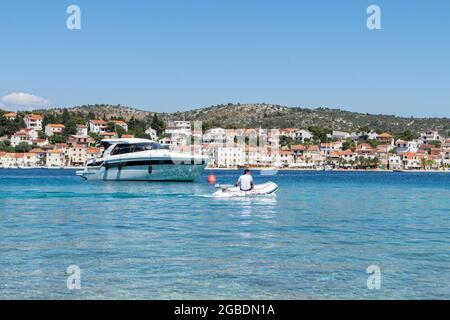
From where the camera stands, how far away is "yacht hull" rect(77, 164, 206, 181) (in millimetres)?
58469

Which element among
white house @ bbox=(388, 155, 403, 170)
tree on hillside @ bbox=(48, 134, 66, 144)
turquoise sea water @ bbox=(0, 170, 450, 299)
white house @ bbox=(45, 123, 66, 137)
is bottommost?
white house @ bbox=(388, 155, 403, 170)

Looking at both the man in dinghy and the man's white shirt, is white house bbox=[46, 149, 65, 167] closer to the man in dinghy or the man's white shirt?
the man in dinghy

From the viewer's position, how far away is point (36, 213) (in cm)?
2803

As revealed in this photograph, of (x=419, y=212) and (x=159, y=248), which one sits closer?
(x=159, y=248)

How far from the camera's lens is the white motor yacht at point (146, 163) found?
192ft

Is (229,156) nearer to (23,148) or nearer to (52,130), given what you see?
(52,130)

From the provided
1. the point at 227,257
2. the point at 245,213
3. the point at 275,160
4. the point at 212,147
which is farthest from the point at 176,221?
the point at 275,160

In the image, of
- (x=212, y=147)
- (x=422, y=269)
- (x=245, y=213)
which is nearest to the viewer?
(x=422, y=269)

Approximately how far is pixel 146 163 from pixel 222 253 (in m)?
42.5

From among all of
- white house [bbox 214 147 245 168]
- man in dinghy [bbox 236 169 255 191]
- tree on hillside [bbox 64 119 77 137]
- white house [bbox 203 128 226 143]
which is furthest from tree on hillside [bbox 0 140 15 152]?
man in dinghy [bbox 236 169 255 191]

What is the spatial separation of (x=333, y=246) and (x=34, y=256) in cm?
749

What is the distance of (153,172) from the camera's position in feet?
192

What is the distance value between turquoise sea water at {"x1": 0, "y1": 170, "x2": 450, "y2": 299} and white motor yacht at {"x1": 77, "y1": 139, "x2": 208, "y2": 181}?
95.1 ft
